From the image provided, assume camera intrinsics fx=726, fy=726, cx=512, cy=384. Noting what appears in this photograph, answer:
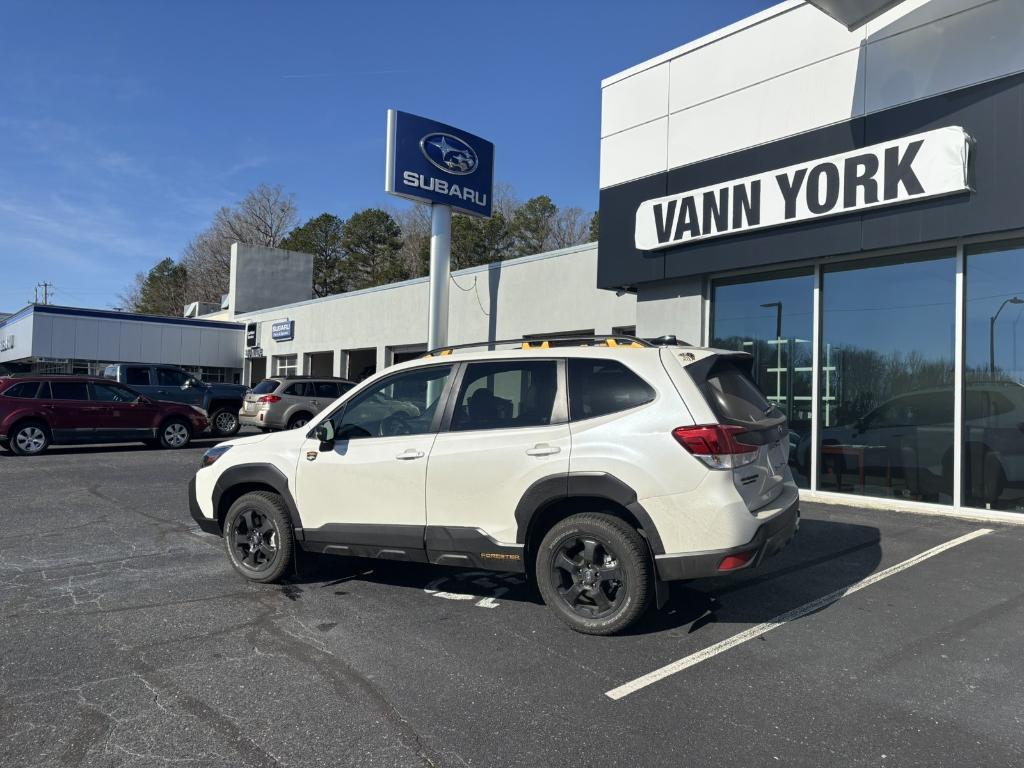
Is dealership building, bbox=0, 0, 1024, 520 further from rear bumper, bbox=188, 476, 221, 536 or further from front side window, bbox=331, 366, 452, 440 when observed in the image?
rear bumper, bbox=188, 476, 221, 536

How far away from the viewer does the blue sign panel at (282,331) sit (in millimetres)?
28109

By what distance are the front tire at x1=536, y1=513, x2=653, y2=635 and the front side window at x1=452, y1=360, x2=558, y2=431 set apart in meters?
0.75

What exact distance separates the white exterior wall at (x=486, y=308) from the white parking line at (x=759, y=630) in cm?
881

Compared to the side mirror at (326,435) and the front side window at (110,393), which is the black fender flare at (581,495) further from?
the front side window at (110,393)

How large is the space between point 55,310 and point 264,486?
3100 cm

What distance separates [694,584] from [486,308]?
13480mm

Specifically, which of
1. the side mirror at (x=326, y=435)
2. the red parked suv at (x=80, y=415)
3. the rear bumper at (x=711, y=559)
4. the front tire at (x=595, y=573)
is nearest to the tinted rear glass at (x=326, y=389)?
the red parked suv at (x=80, y=415)

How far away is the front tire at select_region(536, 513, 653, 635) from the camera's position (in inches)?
169

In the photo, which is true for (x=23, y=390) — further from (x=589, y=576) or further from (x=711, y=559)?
(x=711, y=559)

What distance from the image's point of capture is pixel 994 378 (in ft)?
27.5

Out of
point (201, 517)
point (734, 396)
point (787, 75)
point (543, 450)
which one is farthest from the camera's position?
point (787, 75)

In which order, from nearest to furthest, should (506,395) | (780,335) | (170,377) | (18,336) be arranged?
(506,395) → (780,335) → (170,377) → (18,336)

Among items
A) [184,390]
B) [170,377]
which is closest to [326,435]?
[184,390]

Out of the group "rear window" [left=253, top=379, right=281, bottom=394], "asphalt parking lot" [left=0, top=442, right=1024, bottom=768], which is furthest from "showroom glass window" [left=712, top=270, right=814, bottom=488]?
"rear window" [left=253, top=379, right=281, bottom=394]
